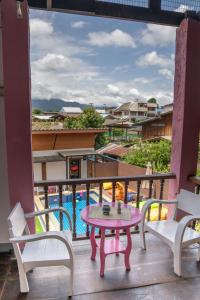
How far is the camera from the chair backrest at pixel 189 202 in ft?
7.75

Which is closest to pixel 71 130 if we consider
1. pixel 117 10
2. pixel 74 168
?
pixel 74 168

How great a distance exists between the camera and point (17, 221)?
1983 mm

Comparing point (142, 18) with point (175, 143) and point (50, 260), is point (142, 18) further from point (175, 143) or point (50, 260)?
point (50, 260)

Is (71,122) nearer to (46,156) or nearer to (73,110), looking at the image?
(73,110)

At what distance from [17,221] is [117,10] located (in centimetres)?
235

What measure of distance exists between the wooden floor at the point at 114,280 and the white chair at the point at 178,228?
0.48 feet

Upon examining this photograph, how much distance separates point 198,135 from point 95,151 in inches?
128

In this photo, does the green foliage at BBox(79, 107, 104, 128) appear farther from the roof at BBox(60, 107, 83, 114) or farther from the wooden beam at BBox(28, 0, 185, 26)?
the wooden beam at BBox(28, 0, 185, 26)

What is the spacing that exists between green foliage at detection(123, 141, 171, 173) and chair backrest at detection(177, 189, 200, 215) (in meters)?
3.66

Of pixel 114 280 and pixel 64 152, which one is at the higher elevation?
pixel 64 152

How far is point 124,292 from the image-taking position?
73.7 inches

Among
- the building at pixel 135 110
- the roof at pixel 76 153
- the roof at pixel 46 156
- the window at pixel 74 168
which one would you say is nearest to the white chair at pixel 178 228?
the building at pixel 135 110

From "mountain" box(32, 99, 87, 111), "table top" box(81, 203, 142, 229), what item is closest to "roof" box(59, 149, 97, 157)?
"mountain" box(32, 99, 87, 111)

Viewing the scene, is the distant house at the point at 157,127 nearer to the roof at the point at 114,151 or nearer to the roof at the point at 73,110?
the roof at the point at 114,151
